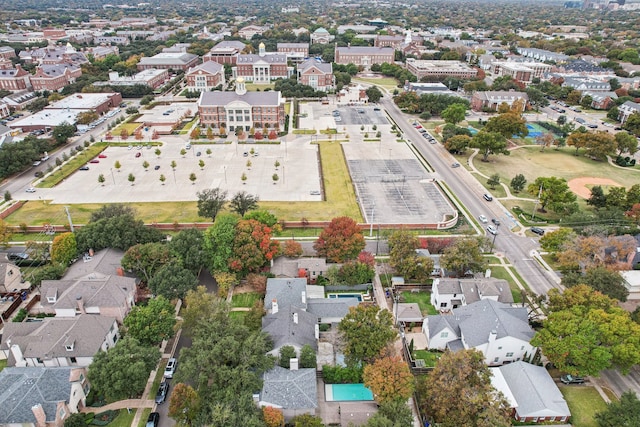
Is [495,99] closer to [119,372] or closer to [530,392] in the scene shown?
[530,392]

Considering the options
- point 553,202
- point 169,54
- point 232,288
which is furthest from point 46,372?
point 169,54

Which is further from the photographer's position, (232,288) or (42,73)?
(42,73)

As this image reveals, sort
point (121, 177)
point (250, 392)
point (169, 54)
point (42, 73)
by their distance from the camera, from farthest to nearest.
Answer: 1. point (169, 54)
2. point (42, 73)
3. point (121, 177)
4. point (250, 392)

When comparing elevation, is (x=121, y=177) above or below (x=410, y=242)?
below

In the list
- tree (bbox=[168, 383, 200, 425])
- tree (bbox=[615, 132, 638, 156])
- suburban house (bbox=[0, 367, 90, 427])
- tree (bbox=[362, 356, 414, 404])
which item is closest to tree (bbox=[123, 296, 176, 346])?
suburban house (bbox=[0, 367, 90, 427])

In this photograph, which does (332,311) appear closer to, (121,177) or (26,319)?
(26,319)

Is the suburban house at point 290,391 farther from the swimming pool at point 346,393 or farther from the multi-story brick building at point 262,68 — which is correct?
the multi-story brick building at point 262,68

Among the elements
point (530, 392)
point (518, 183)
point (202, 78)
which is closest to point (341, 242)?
point (530, 392)
